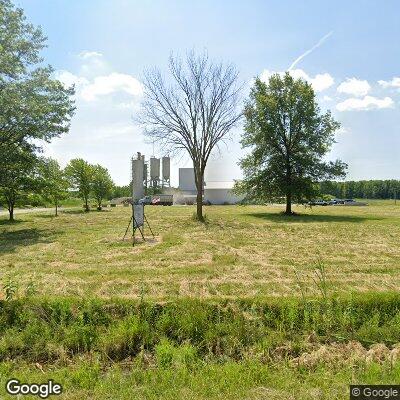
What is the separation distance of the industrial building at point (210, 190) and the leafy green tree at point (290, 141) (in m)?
32.1

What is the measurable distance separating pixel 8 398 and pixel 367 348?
494 cm

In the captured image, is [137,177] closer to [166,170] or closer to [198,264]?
[198,264]

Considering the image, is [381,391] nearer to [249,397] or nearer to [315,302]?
[249,397]

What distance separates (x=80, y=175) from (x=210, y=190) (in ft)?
104

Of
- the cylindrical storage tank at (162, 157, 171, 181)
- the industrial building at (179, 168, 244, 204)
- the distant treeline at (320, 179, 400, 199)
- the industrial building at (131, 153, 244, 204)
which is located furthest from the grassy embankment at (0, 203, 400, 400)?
the distant treeline at (320, 179, 400, 199)

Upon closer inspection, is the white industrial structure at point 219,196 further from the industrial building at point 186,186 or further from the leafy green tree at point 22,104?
the leafy green tree at point 22,104

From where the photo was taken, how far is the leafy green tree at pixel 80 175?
147ft

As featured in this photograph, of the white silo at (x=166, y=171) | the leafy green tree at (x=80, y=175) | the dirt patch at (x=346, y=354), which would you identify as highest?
the white silo at (x=166, y=171)

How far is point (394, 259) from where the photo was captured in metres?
10.7

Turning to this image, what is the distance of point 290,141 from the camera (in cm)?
3206

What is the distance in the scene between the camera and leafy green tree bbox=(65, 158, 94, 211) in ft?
147

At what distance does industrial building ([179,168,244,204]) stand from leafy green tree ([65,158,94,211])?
83.8ft

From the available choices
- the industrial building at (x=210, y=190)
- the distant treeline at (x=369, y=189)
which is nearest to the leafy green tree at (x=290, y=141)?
the industrial building at (x=210, y=190)

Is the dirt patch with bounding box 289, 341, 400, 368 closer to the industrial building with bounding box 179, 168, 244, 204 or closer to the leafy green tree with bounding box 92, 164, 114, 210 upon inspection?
the leafy green tree with bounding box 92, 164, 114, 210
